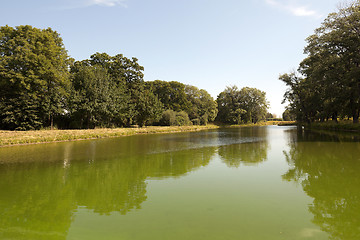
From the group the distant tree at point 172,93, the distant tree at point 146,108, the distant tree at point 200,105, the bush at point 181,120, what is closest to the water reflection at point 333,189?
the distant tree at point 146,108

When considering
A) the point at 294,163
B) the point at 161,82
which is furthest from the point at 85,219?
the point at 161,82

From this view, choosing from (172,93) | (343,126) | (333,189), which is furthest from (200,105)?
(333,189)

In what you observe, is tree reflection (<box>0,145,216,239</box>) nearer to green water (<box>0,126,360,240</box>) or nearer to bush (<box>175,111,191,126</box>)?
green water (<box>0,126,360,240</box>)

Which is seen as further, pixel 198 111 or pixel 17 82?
pixel 198 111

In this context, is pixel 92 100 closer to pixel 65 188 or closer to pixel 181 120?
pixel 181 120

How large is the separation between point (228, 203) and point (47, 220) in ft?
15.4

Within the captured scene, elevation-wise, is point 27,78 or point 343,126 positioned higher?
point 27,78

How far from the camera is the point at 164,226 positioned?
4.56 metres

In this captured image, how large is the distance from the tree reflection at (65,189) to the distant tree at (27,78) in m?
21.0

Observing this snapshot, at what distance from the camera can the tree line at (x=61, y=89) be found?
27.9 meters

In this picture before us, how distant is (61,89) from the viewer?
32.2 m

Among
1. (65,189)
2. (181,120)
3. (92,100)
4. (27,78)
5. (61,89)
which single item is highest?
(27,78)

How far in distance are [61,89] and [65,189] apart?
2949 centimetres

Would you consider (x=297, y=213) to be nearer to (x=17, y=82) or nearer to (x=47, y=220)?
(x=47, y=220)
